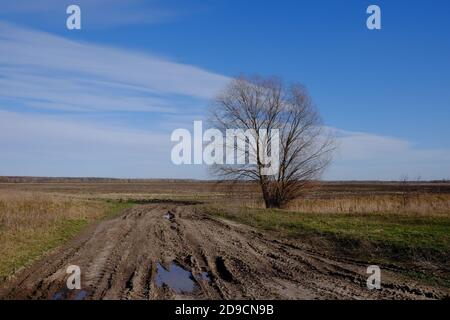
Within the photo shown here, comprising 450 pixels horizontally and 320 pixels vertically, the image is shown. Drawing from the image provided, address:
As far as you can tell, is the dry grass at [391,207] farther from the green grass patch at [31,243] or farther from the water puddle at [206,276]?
the water puddle at [206,276]

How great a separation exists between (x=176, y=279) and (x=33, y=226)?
10.6 metres

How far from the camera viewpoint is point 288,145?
3734 cm

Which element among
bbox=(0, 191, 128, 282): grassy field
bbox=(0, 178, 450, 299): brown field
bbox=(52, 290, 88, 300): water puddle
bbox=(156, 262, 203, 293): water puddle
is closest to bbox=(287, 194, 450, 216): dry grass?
bbox=(0, 178, 450, 299): brown field

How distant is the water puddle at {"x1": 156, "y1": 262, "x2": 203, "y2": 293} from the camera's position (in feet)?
31.6

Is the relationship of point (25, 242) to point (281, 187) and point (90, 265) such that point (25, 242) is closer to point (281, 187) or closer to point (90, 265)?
point (90, 265)

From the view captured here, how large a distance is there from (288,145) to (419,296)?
2876cm

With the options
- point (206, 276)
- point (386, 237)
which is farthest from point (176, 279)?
point (386, 237)

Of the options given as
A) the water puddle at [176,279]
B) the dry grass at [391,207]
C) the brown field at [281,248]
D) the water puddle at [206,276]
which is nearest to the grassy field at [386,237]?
the brown field at [281,248]

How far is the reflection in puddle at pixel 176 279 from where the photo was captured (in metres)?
9.65

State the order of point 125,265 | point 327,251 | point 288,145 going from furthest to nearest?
point 288,145 < point 327,251 < point 125,265

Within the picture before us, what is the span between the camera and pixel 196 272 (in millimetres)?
11227

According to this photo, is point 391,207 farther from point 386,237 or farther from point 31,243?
point 31,243

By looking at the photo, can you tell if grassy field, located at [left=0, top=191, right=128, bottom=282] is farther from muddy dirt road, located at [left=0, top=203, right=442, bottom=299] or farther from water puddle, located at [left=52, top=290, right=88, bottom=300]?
water puddle, located at [left=52, top=290, right=88, bottom=300]
